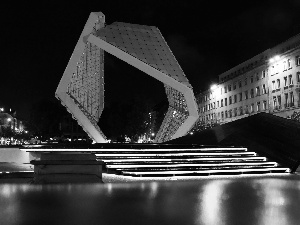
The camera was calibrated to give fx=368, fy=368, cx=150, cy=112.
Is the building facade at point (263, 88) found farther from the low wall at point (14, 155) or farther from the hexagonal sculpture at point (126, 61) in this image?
the low wall at point (14, 155)

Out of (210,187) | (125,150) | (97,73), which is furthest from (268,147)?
(97,73)

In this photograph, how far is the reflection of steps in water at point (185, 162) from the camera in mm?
15062

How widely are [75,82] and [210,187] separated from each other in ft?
84.3

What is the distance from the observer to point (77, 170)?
13156 millimetres

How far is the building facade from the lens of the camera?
210 ft

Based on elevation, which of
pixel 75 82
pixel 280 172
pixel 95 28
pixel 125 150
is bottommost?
pixel 280 172

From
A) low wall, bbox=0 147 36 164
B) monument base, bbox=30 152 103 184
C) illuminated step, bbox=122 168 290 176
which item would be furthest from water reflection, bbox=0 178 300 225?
low wall, bbox=0 147 36 164

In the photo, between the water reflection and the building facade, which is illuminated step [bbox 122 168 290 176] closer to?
the water reflection

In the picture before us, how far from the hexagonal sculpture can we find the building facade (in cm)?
3312

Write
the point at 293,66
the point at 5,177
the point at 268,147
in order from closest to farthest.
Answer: the point at 5,177, the point at 268,147, the point at 293,66

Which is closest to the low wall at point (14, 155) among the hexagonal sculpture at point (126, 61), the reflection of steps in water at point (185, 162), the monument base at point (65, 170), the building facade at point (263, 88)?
the reflection of steps in water at point (185, 162)

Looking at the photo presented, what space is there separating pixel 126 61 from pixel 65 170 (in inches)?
676

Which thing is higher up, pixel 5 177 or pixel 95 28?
pixel 95 28

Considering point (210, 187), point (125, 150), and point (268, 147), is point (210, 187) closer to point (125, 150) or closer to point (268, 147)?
point (125, 150)
